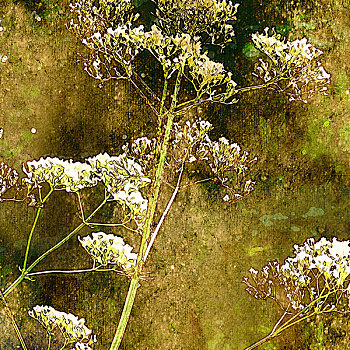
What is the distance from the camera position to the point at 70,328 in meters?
0.92

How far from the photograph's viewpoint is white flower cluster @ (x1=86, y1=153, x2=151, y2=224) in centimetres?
89

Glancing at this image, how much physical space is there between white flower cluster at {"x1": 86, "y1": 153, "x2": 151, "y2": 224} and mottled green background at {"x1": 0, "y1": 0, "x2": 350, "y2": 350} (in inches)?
11.7

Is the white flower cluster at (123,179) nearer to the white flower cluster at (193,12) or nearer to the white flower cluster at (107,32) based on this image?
the white flower cluster at (107,32)

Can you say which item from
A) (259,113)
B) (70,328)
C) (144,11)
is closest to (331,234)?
(259,113)

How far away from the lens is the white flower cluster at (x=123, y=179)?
2.93 feet

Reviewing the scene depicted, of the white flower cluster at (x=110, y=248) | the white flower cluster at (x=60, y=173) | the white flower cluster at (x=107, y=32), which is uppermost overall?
the white flower cluster at (x=107, y=32)

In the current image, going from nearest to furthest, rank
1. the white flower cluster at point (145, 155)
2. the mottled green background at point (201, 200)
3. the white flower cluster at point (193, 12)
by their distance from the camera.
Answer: the white flower cluster at point (193, 12), the white flower cluster at point (145, 155), the mottled green background at point (201, 200)

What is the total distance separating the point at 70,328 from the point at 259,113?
901mm

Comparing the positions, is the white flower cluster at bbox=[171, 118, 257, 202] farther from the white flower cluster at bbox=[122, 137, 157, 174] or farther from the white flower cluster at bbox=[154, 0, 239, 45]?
the white flower cluster at bbox=[154, 0, 239, 45]

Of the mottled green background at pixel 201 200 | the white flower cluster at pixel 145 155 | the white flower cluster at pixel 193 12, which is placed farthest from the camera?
the mottled green background at pixel 201 200

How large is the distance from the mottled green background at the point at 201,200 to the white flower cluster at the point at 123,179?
30 centimetres

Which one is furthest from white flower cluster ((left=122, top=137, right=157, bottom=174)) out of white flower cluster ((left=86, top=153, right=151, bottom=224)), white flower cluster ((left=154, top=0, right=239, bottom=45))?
white flower cluster ((left=154, top=0, right=239, bottom=45))

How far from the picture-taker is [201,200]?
1187mm

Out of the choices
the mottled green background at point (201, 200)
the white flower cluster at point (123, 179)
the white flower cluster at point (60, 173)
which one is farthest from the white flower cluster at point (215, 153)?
the white flower cluster at point (60, 173)
